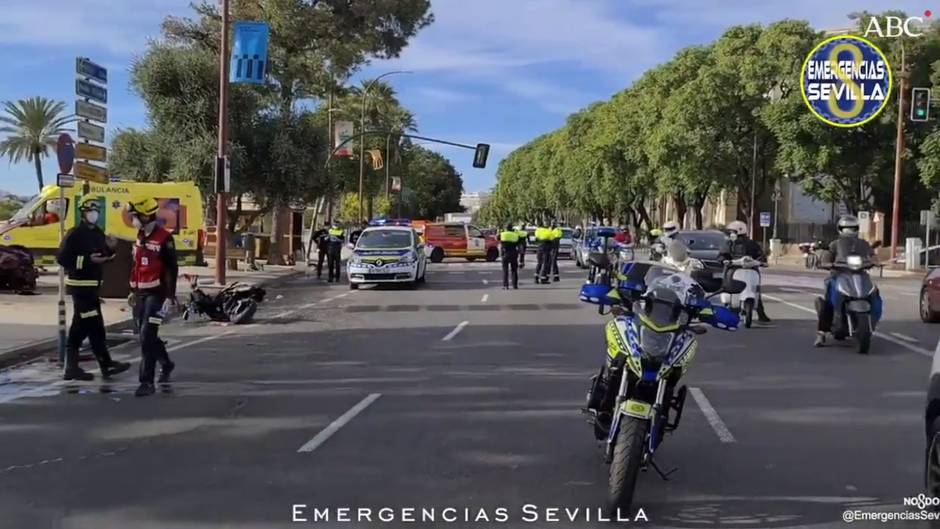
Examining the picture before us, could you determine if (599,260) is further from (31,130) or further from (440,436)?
(31,130)

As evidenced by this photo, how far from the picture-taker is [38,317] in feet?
52.8

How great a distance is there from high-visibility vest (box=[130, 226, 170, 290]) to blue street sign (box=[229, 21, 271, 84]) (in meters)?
15.9

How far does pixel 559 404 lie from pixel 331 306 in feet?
37.5

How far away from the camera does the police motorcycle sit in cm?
546

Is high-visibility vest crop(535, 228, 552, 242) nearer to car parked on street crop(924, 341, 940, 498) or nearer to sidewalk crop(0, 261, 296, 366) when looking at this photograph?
sidewalk crop(0, 261, 296, 366)

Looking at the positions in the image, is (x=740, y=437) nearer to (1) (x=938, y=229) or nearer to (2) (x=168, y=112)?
(2) (x=168, y=112)

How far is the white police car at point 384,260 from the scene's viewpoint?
24.3 meters

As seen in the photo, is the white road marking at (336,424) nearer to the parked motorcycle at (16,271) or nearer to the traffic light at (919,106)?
the parked motorcycle at (16,271)

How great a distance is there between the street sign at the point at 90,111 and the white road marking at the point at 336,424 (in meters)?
5.85

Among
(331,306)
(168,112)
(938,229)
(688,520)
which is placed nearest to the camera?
(688,520)

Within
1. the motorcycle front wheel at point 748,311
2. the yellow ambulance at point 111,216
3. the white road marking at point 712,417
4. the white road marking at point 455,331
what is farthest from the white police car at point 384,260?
the white road marking at point 712,417

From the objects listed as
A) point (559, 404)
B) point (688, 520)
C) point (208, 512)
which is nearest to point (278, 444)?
point (208, 512)

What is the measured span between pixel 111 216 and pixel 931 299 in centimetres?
2031

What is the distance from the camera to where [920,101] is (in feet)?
100
